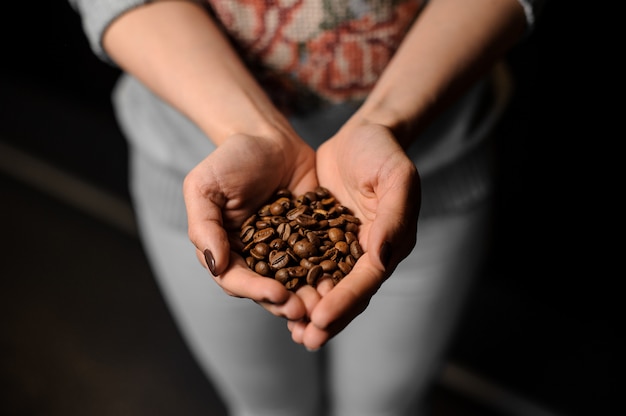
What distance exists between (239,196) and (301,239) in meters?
0.08

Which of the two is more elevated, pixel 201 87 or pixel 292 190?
pixel 201 87

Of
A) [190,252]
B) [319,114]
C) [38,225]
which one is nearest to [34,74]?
[38,225]

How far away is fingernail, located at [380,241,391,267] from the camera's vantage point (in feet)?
1.93

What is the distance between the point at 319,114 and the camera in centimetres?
82

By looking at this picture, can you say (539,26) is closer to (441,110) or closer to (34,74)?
(441,110)

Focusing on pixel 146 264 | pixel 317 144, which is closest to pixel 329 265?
pixel 317 144

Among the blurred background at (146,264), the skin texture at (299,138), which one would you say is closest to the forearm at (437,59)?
the skin texture at (299,138)

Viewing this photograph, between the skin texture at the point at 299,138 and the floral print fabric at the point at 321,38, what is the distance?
0.08 feet

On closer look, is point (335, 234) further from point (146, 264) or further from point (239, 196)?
point (146, 264)

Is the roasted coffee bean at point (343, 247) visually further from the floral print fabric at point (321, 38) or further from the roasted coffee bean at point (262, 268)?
the floral print fabric at point (321, 38)

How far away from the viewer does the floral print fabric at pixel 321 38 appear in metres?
0.73

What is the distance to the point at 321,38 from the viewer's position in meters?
0.74

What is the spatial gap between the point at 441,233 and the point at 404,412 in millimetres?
422

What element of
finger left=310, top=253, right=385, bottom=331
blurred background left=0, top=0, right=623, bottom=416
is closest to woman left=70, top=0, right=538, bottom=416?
finger left=310, top=253, right=385, bottom=331
